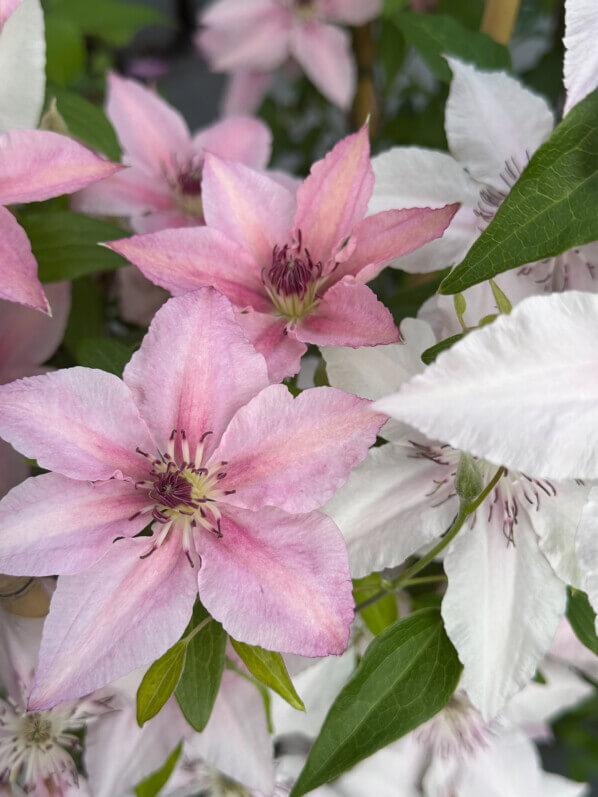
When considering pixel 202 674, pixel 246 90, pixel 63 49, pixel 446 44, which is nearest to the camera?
pixel 202 674

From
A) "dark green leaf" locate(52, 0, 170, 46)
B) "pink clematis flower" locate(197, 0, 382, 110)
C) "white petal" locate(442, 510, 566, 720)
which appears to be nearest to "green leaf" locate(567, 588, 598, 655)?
"white petal" locate(442, 510, 566, 720)

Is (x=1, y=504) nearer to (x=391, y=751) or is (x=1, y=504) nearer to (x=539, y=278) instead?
(x=539, y=278)

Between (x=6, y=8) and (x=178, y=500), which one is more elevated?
(x=6, y=8)

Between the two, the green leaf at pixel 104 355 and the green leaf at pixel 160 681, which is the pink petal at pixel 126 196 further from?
the green leaf at pixel 160 681

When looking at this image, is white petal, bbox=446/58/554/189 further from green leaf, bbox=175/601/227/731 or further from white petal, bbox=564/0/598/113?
green leaf, bbox=175/601/227/731

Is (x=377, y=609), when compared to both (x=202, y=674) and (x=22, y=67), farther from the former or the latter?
(x=22, y=67)

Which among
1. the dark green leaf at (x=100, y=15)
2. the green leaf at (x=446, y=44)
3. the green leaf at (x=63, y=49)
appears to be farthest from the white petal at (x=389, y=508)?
the dark green leaf at (x=100, y=15)

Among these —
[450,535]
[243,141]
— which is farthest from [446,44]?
[450,535]

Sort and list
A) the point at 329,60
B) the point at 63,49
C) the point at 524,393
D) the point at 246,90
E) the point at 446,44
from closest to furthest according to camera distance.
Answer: the point at 524,393 < the point at 446,44 < the point at 63,49 < the point at 329,60 < the point at 246,90
